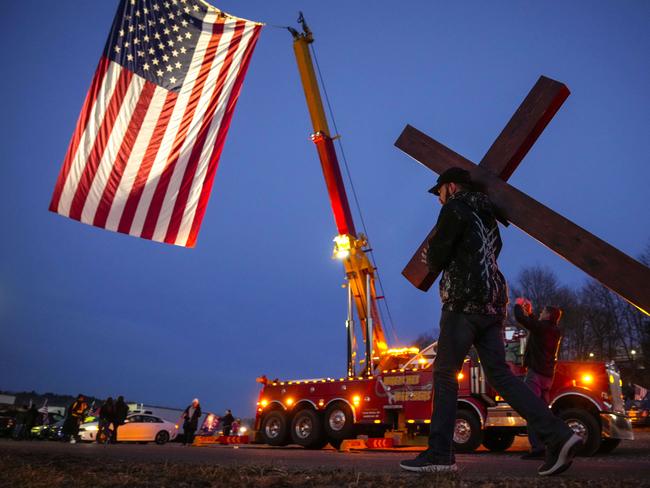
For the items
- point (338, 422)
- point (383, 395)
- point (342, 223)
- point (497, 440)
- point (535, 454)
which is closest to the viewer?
point (535, 454)

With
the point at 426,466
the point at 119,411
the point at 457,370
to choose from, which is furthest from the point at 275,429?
the point at 457,370

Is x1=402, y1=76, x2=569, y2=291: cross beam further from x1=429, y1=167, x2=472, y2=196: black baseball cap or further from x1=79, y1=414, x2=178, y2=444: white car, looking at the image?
x1=79, y1=414, x2=178, y2=444: white car

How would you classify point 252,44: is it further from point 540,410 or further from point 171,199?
point 540,410

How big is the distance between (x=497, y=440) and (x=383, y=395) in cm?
258

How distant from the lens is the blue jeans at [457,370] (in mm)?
3363

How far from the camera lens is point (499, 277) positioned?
3.55 meters

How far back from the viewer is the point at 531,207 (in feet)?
12.3

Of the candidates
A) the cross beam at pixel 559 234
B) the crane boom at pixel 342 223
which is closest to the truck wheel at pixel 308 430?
the crane boom at pixel 342 223

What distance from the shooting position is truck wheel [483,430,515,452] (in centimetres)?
1126

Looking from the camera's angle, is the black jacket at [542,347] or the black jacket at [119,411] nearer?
the black jacket at [542,347]

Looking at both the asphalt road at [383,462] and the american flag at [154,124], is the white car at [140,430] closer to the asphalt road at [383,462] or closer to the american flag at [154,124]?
the asphalt road at [383,462]

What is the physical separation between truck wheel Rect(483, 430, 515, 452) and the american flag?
7.39 metres

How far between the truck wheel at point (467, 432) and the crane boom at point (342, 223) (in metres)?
6.87

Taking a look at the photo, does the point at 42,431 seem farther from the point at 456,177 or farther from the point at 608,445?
the point at 456,177
